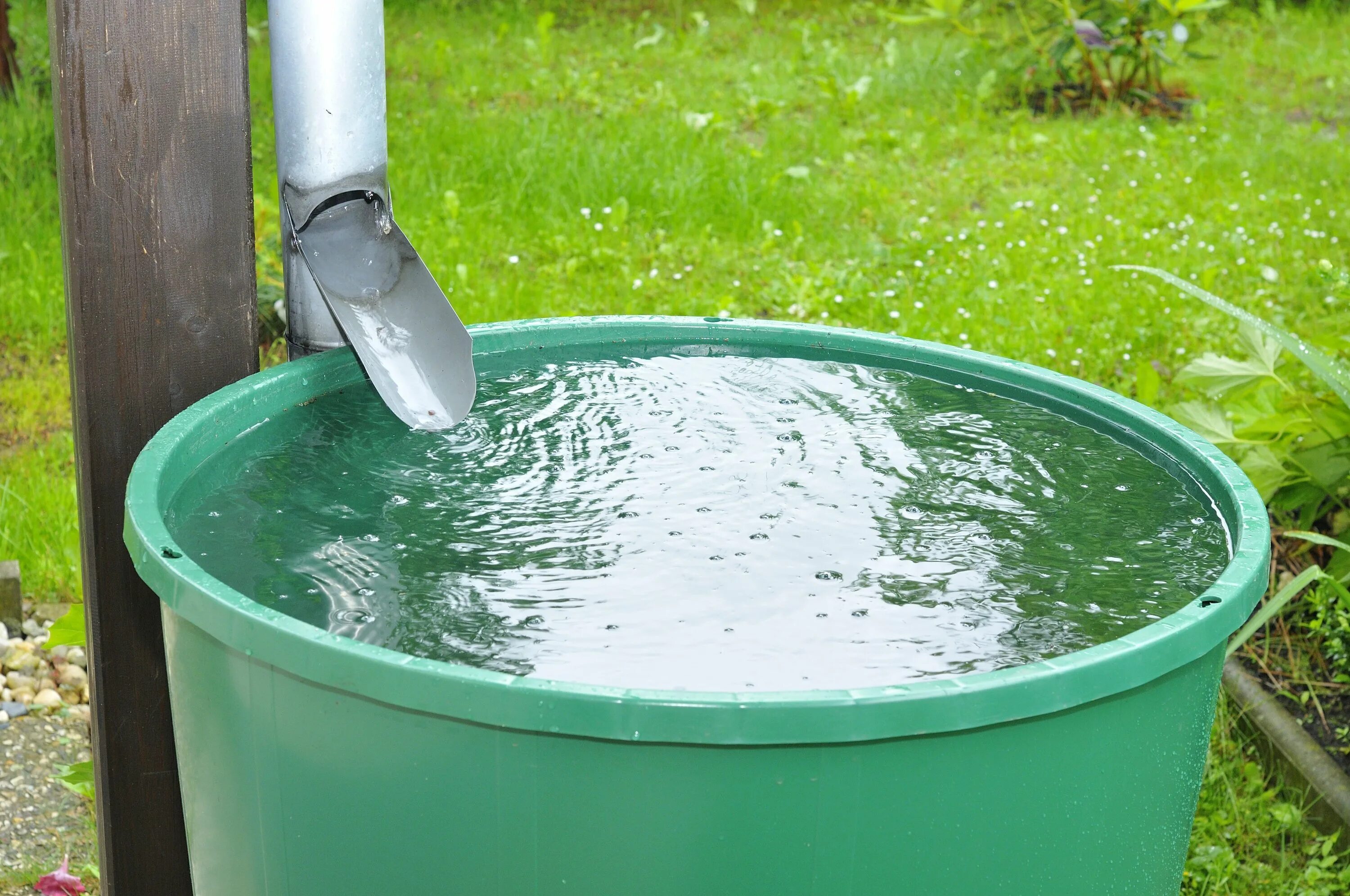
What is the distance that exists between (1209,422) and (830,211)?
8.74 feet

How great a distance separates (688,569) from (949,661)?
0.32 m

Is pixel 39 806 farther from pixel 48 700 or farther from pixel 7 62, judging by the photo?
pixel 7 62

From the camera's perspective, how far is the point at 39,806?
7.99 ft

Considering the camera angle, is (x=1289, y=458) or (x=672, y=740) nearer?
(x=672, y=740)

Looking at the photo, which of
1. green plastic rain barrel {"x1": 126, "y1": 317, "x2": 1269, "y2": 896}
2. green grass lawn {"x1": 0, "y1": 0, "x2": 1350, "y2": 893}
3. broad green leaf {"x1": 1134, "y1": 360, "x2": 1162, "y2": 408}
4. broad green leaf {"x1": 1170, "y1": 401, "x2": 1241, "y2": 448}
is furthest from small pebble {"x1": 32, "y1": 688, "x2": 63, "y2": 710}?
broad green leaf {"x1": 1134, "y1": 360, "x2": 1162, "y2": 408}

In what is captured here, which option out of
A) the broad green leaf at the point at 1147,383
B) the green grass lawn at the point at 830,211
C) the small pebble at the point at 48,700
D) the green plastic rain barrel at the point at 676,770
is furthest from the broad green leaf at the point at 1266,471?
the small pebble at the point at 48,700

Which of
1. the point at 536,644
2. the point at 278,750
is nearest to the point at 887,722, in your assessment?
the point at 536,644

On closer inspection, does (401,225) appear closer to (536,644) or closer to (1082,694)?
(536,644)

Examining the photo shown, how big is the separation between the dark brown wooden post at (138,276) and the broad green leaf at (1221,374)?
1941mm

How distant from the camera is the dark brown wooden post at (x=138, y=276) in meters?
1.63

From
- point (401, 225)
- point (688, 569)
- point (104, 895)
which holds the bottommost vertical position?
point (104, 895)

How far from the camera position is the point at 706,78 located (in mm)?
7094

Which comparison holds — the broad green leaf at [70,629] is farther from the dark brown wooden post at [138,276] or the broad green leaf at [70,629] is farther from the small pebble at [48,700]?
the small pebble at [48,700]

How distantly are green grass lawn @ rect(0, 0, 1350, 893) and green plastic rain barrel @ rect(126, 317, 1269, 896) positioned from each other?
1198 millimetres
